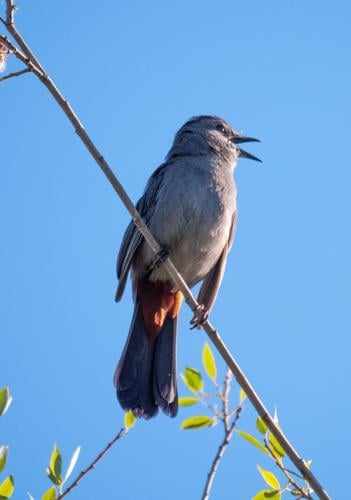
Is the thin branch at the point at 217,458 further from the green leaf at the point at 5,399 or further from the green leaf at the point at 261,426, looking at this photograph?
the green leaf at the point at 5,399

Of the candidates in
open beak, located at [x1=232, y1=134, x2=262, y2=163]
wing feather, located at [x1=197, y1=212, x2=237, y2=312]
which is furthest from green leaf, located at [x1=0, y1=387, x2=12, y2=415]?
open beak, located at [x1=232, y1=134, x2=262, y2=163]

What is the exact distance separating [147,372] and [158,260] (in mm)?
876

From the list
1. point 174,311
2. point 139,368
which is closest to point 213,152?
point 174,311

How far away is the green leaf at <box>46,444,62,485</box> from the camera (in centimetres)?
335

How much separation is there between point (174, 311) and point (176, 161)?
1251 mm

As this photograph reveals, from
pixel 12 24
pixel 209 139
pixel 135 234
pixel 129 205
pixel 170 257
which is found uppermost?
pixel 209 139

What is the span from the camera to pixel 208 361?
4051 mm

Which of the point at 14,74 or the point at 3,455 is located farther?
the point at 14,74

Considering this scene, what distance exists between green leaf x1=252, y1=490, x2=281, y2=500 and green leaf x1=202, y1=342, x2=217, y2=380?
0.85 m

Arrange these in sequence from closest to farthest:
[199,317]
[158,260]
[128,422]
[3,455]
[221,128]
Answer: [3,455] < [128,422] < [199,317] < [158,260] < [221,128]

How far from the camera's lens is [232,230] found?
19.8 ft

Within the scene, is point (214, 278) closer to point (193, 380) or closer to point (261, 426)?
point (193, 380)

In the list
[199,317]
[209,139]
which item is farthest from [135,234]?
[209,139]

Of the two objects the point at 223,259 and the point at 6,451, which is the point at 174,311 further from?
the point at 6,451
